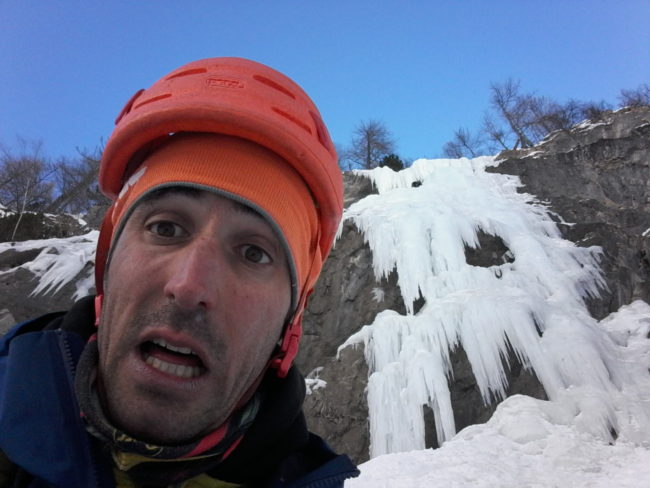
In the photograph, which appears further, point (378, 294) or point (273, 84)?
point (378, 294)

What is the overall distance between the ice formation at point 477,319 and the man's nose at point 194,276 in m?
5.22

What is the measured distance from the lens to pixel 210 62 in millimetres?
1187

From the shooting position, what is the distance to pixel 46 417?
0.78 meters

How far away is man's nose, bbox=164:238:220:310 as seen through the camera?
0.83 metres

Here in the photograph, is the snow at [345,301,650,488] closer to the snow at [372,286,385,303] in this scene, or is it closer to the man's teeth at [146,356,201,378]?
the snow at [372,286,385,303]

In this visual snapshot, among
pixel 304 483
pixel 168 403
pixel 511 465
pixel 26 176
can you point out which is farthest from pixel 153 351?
pixel 26 176

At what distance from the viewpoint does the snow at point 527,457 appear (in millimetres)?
A: 3832

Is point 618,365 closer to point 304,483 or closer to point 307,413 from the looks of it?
point 307,413

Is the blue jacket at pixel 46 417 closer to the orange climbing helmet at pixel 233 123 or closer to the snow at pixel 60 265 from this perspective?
the orange climbing helmet at pixel 233 123

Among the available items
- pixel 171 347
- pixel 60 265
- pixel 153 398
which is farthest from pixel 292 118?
pixel 60 265

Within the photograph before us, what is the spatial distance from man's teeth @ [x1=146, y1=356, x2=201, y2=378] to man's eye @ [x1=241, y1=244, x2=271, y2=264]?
0.32 metres

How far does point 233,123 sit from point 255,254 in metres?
0.35

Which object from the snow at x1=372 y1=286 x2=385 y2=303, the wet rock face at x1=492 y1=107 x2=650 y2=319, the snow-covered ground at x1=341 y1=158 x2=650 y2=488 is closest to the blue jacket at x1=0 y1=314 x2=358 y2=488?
the snow-covered ground at x1=341 y1=158 x2=650 y2=488

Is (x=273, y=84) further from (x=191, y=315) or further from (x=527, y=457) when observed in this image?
(x=527, y=457)
